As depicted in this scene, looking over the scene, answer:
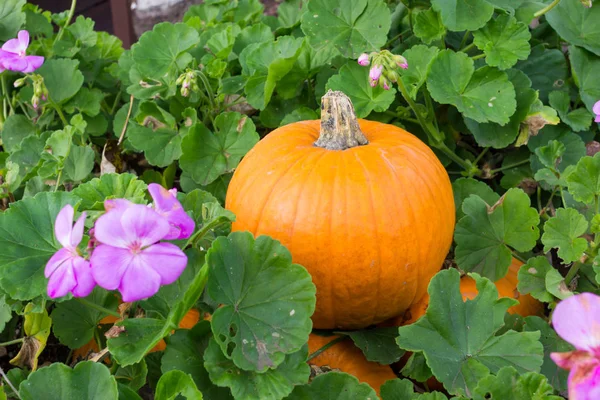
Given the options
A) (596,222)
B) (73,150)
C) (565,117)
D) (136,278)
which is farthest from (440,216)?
(73,150)

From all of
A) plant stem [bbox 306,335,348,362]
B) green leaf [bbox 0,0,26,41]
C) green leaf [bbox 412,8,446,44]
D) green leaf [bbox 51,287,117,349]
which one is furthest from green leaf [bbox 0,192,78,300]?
green leaf [bbox 0,0,26,41]

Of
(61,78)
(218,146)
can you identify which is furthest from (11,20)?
(218,146)

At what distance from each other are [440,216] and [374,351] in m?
0.29

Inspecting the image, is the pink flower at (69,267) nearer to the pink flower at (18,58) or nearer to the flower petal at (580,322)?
the flower petal at (580,322)

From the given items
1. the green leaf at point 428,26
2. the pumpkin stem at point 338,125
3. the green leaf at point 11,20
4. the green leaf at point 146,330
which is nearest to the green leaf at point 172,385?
the green leaf at point 146,330

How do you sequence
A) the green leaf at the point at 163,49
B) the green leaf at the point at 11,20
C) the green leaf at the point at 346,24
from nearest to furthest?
1. the green leaf at the point at 346,24
2. the green leaf at the point at 163,49
3. the green leaf at the point at 11,20

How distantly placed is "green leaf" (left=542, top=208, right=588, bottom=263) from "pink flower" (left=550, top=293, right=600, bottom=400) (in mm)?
554

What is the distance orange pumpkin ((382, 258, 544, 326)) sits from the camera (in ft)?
4.48

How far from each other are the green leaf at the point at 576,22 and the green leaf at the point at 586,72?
2 centimetres

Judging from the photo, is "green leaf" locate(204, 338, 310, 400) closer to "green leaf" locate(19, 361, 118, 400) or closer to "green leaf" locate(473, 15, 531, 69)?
"green leaf" locate(19, 361, 118, 400)

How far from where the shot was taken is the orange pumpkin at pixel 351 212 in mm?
1222

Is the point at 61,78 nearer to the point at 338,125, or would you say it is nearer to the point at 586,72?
the point at 338,125

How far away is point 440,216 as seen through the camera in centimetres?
129

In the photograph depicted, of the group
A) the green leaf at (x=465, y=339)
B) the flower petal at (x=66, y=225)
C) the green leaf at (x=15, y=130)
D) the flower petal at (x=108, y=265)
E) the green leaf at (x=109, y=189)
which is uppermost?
the flower petal at (x=66, y=225)
